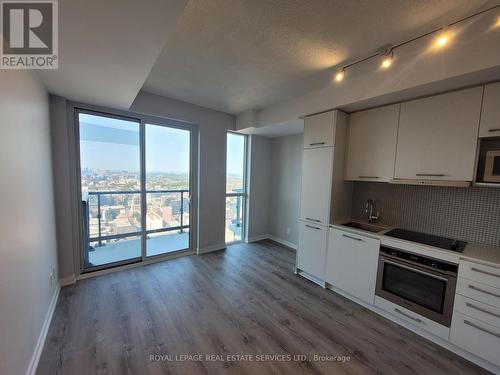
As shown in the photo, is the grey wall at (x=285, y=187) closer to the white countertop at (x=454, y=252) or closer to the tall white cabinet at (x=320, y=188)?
the tall white cabinet at (x=320, y=188)

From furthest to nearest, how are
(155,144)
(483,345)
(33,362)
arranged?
(155,144) < (483,345) < (33,362)

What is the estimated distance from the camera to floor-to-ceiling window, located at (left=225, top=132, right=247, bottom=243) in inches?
168

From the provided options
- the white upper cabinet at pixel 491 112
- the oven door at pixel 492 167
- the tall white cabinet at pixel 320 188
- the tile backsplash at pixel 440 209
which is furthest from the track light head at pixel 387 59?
the tile backsplash at pixel 440 209

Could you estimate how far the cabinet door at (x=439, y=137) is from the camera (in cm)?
184

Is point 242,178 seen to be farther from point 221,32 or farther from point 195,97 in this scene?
point 221,32

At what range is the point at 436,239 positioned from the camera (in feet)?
7.28

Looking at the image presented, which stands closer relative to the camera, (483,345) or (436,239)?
(483,345)

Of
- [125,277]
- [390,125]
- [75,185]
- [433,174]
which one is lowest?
[125,277]

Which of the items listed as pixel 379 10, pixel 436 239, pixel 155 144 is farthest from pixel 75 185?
pixel 436 239

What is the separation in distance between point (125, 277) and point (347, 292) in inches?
119

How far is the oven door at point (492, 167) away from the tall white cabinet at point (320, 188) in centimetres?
129

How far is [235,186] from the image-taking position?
175 inches

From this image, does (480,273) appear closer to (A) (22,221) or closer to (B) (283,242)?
(B) (283,242)

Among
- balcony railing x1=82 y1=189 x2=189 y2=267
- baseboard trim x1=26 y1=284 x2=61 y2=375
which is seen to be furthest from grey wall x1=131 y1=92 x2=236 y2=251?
baseboard trim x1=26 y1=284 x2=61 y2=375
